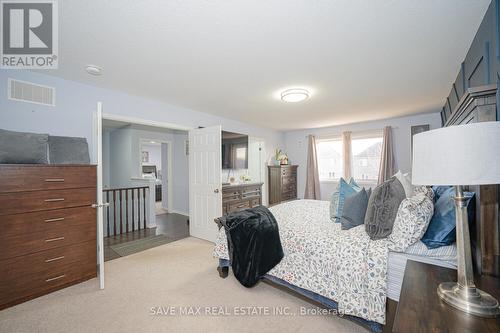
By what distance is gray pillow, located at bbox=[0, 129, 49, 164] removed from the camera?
197cm

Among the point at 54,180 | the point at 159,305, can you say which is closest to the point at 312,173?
the point at 159,305

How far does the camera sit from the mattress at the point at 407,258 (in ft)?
4.80

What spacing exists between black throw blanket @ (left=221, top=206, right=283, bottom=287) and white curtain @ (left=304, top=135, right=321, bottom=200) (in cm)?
388

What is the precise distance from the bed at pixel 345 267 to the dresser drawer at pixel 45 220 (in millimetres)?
2112

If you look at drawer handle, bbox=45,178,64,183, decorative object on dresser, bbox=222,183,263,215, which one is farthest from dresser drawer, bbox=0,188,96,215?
decorative object on dresser, bbox=222,183,263,215

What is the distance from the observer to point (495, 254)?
3.69 feet

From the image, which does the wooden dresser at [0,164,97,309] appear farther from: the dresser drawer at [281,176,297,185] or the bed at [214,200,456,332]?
the dresser drawer at [281,176,297,185]

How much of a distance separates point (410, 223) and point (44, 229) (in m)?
3.23

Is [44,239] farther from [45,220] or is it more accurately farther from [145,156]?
[145,156]

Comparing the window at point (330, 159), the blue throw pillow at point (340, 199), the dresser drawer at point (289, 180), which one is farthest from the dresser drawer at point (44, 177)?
the window at point (330, 159)

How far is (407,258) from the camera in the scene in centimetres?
152

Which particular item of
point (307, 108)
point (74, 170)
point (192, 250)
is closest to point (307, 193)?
point (307, 108)

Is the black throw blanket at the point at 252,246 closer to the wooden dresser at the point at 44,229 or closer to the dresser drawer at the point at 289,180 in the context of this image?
the wooden dresser at the point at 44,229

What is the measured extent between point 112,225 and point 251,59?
13.7ft
